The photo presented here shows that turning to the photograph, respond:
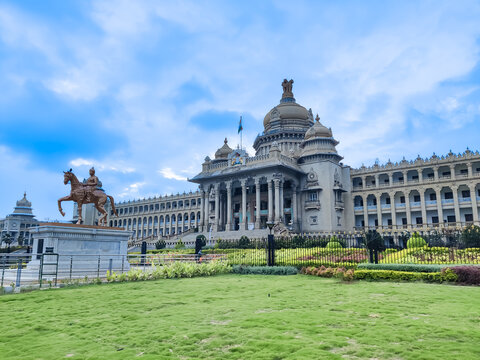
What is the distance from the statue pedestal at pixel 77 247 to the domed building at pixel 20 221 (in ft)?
282

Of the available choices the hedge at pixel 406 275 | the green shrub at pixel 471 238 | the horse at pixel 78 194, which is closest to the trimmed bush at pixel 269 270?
the hedge at pixel 406 275

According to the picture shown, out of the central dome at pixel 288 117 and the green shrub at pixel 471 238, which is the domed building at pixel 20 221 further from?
the green shrub at pixel 471 238

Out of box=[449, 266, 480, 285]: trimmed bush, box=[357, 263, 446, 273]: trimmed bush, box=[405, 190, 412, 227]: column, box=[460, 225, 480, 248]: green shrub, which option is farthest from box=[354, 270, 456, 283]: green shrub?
box=[405, 190, 412, 227]: column

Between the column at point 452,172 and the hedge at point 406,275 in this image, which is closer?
the hedge at point 406,275

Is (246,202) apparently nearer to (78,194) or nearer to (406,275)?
(78,194)

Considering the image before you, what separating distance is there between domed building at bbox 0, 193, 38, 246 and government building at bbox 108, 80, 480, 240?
2414 inches

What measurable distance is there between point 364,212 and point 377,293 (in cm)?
4265

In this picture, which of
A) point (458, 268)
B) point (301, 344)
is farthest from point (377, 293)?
point (301, 344)

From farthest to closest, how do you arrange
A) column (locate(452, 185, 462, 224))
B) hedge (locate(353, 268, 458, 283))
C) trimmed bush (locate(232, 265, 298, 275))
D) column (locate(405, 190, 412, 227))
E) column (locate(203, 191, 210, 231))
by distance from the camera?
column (locate(203, 191, 210, 231)), column (locate(405, 190, 412, 227)), column (locate(452, 185, 462, 224)), trimmed bush (locate(232, 265, 298, 275)), hedge (locate(353, 268, 458, 283))

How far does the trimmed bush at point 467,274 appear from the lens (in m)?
12.9

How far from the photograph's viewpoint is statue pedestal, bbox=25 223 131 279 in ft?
56.7

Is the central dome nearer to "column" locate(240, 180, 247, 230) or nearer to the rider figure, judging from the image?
"column" locate(240, 180, 247, 230)

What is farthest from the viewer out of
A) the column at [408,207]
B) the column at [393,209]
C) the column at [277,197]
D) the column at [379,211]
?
the column at [379,211]

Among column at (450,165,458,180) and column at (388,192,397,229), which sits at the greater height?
column at (450,165,458,180)
